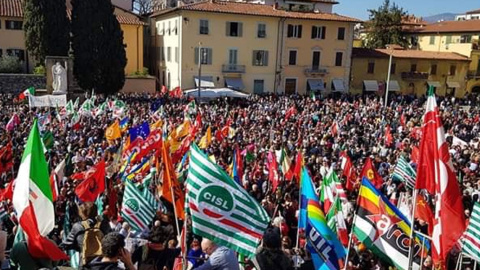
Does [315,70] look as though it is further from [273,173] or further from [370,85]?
[273,173]

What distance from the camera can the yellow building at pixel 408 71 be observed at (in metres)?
47.9

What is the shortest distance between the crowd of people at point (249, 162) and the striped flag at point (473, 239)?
76 centimetres

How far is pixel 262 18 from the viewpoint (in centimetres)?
4284

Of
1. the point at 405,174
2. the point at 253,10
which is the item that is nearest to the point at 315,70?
the point at 253,10

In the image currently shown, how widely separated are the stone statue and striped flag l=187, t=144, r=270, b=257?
28.4m

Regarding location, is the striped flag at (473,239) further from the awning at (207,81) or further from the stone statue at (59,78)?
the awning at (207,81)

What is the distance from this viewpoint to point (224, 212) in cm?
520

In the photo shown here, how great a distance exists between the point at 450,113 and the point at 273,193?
20005 millimetres

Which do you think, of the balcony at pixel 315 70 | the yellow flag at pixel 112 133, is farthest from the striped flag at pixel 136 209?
the balcony at pixel 315 70

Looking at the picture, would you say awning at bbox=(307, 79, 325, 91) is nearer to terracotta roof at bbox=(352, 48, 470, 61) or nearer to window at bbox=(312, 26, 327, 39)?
window at bbox=(312, 26, 327, 39)

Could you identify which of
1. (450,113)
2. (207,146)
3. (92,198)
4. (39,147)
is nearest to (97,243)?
(39,147)

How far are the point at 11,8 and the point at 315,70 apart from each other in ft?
84.7

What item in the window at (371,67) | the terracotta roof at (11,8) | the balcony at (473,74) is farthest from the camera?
the balcony at (473,74)

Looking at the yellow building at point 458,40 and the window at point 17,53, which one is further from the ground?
the yellow building at point 458,40
